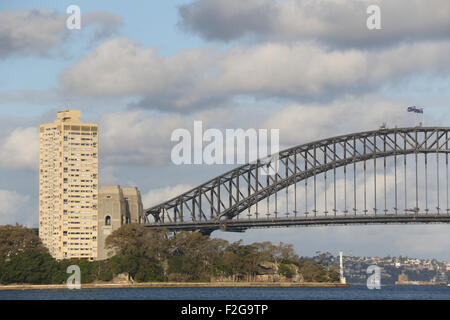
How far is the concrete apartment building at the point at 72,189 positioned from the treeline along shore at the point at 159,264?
443cm

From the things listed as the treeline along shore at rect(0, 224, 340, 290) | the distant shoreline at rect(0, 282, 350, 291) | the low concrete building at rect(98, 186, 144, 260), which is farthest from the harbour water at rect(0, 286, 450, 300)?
the low concrete building at rect(98, 186, 144, 260)

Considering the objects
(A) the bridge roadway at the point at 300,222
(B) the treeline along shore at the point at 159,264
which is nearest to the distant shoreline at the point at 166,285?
(B) the treeline along shore at the point at 159,264

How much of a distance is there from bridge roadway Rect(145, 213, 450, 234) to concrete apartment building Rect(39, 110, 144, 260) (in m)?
10.5

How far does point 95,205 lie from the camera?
182 metres

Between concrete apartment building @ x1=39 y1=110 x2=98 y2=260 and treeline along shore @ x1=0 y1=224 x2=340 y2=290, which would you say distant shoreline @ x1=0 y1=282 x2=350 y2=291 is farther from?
concrete apartment building @ x1=39 y1=110 x2=98 y2=260

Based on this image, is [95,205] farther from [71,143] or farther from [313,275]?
[313,275]

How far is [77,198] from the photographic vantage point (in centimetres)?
18138

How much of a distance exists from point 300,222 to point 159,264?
27678 millimetres

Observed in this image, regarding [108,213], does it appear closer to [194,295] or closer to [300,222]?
[300,222]

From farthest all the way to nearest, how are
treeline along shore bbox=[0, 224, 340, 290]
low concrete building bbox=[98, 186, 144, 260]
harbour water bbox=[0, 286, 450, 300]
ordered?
low concrete building bbox=[98, 186, 144, 260] → treeline along shore bbox=[0, 224, 340, 290] → harbour water bbox=[0, 286, 450, 300]

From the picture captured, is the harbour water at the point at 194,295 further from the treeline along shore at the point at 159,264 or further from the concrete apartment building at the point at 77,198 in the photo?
the concrete apartment building at the point at 77,198

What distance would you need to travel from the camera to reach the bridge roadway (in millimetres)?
160375
